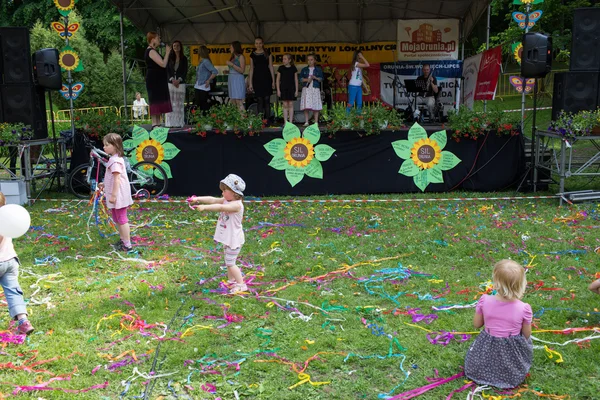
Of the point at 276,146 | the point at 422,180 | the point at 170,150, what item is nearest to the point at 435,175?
the point at 422,180

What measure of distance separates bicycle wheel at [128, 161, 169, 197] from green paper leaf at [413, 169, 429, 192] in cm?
446

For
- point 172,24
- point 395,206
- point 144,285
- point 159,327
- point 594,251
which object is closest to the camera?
point 159,327

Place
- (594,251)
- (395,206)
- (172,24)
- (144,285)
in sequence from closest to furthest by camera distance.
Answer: (144,285), (594,251), (395,206), (172,24)

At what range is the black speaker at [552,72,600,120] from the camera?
31.1 ft

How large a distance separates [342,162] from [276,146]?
1.21 m

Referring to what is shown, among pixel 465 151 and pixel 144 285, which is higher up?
pixel 465 151

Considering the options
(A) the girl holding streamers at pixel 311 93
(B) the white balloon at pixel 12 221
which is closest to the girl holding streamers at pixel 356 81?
(A) the girl holding streamers at pixel 311 93

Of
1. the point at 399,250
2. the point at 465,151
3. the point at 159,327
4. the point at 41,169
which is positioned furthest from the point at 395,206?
the point at 41,169

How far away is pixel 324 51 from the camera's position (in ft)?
51.8

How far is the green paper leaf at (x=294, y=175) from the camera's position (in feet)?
33.8

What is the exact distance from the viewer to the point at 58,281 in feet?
18.3

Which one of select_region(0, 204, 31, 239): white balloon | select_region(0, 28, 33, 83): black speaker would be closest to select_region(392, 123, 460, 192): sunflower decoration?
select_region(0, 28, 33, 83): black speaker

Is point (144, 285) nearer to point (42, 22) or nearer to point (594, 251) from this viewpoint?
point (594, 251)

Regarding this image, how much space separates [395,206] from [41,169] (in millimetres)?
6553
